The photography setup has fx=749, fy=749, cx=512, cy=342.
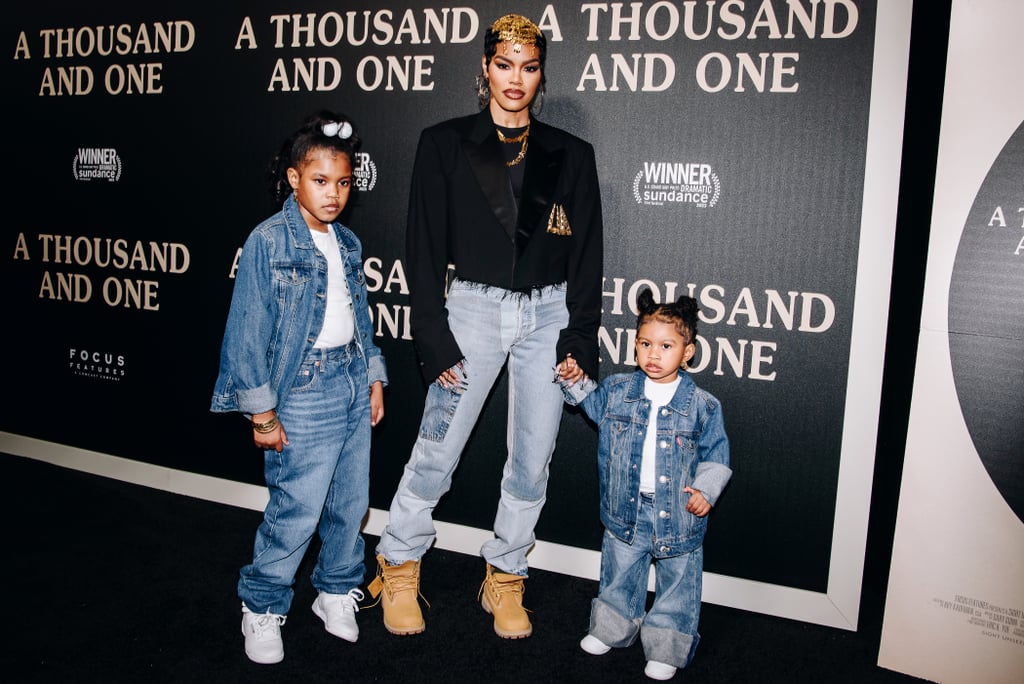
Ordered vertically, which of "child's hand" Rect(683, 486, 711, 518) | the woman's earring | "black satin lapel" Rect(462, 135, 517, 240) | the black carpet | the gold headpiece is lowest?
the black carpet

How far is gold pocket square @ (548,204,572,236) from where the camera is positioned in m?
2.29

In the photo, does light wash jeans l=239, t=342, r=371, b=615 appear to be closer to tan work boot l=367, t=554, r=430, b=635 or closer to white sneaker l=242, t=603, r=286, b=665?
white sneaker l=242, t=603, r=286, b=665

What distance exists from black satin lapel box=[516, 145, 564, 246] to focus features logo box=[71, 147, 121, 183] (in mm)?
2220

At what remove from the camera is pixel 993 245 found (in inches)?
82.0

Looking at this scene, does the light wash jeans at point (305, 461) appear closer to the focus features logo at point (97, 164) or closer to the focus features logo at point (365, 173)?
the focus features logo at point (365, 173)

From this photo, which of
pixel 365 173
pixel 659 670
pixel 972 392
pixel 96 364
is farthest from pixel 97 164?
pixel 972 392

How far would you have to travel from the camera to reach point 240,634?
233 cm

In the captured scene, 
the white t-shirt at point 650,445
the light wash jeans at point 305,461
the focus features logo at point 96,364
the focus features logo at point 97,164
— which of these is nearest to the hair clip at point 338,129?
the light wash jeans at point 305,461

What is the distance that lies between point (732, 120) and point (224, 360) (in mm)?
1800

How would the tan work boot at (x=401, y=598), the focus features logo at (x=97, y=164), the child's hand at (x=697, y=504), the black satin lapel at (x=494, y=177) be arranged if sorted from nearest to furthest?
the child's hand at (x=697, y=504) < the black satin lapel at (x=494, y=177) < the tan work boot at (x=401, y=598) < the focus features logo at (x=97, y=164)

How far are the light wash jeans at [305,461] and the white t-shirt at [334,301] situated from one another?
0.03 metres

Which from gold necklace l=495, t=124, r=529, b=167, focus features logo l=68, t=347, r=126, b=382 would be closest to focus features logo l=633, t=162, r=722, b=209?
gold necklace l=495, t=124, r=529, b=167

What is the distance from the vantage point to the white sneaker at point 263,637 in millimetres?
2174

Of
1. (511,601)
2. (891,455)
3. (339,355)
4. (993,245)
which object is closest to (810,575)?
(891,455)
